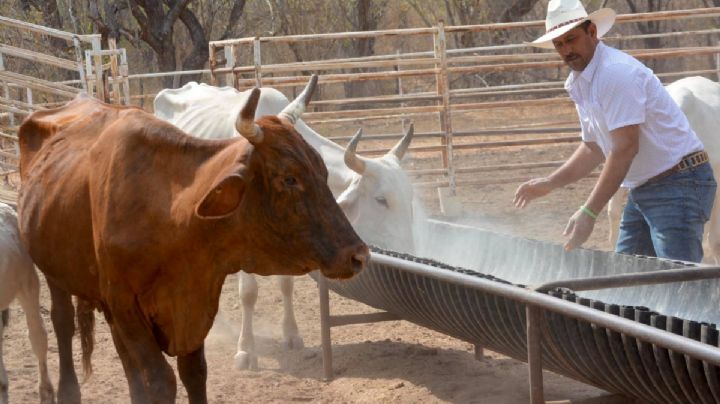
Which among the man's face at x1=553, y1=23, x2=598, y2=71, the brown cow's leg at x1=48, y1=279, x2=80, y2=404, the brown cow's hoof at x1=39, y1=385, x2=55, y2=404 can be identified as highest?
the man's face at x1=553, y1=23, x2=598, y2=71

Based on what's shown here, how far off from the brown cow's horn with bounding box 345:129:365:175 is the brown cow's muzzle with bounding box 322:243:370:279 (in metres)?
2.64

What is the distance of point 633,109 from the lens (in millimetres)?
5035

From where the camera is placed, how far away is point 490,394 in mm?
5793

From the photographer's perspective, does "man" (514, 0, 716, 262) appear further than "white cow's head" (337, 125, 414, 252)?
No

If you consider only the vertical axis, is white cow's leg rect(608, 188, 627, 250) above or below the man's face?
below

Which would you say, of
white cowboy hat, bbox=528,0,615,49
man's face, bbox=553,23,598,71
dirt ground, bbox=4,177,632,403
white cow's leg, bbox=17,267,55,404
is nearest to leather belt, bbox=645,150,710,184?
man's face, bbox=553,23,598,71

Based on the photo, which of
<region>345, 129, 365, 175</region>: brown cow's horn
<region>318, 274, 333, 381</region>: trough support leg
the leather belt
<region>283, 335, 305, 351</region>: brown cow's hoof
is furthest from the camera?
<region>283, 335, 305, 351</region>: brown cow's hoof

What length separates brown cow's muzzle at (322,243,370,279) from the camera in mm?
3807

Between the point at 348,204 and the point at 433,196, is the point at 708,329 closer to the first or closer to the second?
the point at 348,204

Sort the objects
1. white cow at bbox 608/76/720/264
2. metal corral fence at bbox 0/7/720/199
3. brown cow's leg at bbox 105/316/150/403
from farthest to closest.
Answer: metal corral fence at bbox 0/7/720/199 → white cow at bbox 608/76/720/264 → brown cow's leg at bbox 105/316/150/403

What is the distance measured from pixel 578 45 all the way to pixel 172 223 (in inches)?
85.2

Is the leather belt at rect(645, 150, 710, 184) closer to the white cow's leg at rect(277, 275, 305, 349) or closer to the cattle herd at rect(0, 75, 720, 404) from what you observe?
the cattle herd at rect(0, 75, 720, 404)

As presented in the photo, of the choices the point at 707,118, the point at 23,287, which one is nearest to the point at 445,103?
the point at 707,118

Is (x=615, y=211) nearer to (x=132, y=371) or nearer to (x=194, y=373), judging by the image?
(x=194, y=373)
